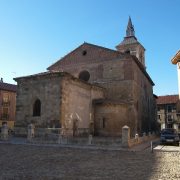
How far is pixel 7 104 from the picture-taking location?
133 ft

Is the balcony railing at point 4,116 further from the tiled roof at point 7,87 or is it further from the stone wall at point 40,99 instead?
the stone wall at point 40,99

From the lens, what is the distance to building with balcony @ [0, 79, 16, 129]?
39594mm

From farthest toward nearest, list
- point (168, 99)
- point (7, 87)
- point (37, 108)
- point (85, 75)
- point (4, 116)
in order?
point (168, 99) < point (7, 87) < point (4, 116) < point (85, 75) < point (37, 108)

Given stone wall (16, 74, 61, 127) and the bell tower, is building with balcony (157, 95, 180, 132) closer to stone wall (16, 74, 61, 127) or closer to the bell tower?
the bell tower

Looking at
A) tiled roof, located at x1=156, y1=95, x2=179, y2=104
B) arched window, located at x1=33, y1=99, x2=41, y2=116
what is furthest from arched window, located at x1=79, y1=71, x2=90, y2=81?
tiled roof, located at x1=156, y1=95, x2=179, y2=104

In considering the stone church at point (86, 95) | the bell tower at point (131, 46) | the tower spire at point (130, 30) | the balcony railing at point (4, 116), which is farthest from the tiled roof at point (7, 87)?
the tower spire at point (130, 30)

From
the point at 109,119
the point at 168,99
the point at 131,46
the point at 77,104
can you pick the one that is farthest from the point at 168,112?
the point at 77,104

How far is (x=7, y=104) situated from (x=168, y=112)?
34.2 metres

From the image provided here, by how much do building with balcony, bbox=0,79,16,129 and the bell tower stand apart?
2092cm

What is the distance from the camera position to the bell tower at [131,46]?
119 feet

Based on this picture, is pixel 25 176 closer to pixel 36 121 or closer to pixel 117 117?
pixel 36 121

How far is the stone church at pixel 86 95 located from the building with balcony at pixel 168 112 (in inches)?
752

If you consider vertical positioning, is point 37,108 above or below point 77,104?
below

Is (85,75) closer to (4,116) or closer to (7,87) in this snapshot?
(7,87)
